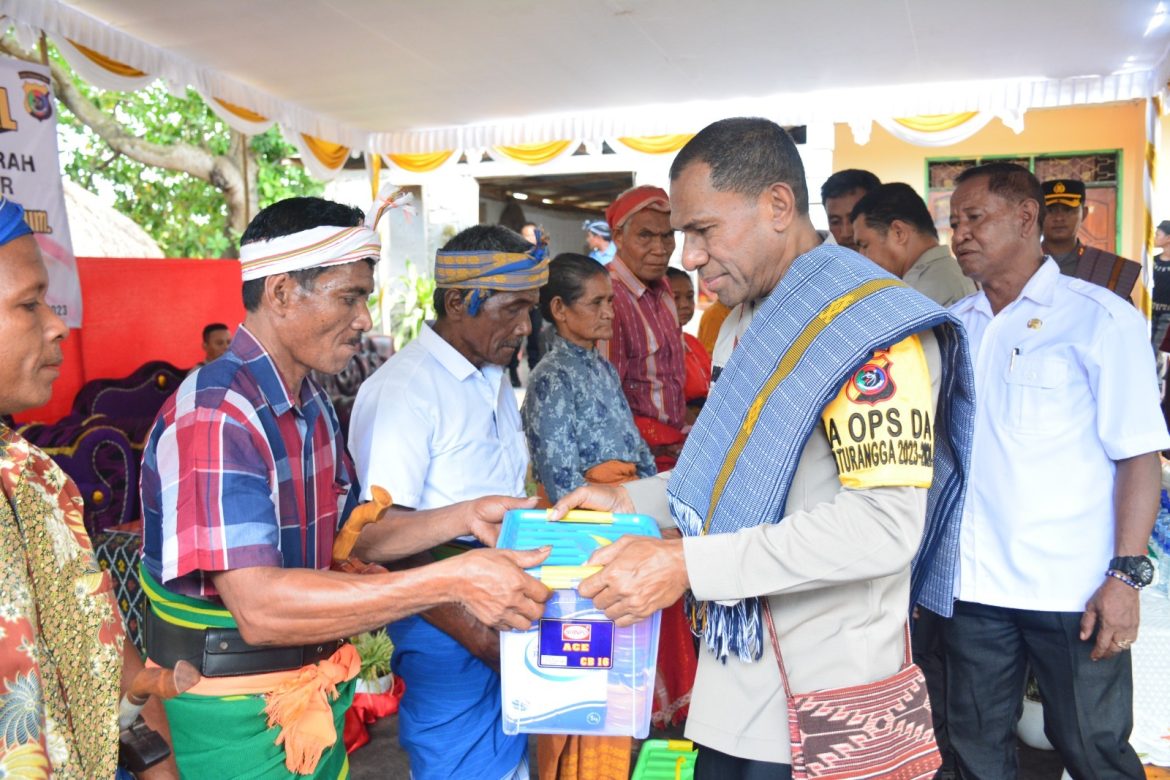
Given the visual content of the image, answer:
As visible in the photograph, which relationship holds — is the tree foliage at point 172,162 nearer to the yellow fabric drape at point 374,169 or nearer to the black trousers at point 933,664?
the yellow fabric drape at point 374,169

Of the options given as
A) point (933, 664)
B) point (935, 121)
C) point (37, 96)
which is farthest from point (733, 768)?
point (935, 121)

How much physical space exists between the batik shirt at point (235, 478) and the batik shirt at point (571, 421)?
4.86 ft

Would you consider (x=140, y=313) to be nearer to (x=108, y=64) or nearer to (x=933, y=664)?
(x=108, y=64)

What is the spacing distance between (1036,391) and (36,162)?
5470mm

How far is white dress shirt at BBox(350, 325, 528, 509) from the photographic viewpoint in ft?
8.27

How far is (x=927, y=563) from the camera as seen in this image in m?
2.12

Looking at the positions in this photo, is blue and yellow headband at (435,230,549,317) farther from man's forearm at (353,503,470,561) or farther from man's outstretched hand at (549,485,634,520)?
man's outstretched hand at (549,485,634,520)

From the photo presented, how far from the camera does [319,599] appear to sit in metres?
1.81

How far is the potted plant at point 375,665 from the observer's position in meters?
4.39

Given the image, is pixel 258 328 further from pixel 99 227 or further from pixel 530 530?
pixel 99 227

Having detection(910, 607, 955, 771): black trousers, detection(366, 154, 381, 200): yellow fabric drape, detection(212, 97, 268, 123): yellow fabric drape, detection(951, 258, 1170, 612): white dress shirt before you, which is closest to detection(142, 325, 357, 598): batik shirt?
detection(951, 258, 1170, 612): white dress shirt

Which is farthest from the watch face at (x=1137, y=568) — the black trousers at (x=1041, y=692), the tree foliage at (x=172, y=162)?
the tree foliage at (x=172, y=162)

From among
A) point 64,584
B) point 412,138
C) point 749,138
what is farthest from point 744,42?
point 64,584

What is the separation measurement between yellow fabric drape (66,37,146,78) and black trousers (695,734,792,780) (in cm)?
577
